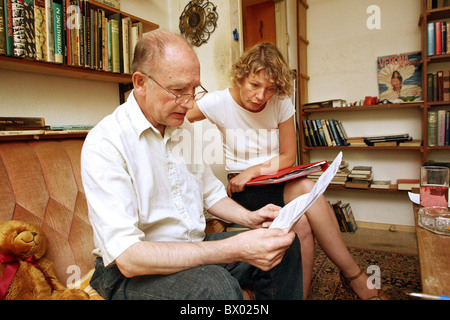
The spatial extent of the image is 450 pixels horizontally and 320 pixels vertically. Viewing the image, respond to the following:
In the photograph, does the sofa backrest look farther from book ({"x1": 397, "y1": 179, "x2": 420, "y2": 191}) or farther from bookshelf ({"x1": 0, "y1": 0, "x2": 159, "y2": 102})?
book ({"x1": 397, "y1": 179, "x2": 420, "y2": 191})

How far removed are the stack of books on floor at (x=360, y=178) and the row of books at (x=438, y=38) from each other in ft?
3.49

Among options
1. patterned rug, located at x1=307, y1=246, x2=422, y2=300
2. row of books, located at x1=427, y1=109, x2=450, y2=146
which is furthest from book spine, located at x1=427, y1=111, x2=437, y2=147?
patterned rug, located at x1=307, y1=246, x2=422, y2=300

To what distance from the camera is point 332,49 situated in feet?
9.32

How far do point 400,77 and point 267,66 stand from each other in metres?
1.82

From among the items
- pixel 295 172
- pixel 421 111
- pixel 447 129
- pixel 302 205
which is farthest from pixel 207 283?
pixel 421 111

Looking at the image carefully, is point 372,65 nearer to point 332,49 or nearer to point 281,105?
point 332,49

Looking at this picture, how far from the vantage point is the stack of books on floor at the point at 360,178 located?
8.53ft

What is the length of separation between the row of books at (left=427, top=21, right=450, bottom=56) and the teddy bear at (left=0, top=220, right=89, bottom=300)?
110 inches

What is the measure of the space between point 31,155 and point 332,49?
8.92ft

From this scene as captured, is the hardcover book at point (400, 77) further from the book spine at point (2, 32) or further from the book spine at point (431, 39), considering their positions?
the book spine at point (2, 32)

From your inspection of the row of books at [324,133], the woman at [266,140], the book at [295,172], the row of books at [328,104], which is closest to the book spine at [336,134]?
the row of books at [324,133]

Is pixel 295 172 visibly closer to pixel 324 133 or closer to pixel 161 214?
pixel 161 214

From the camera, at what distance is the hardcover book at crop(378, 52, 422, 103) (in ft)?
8.21
